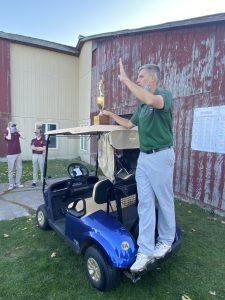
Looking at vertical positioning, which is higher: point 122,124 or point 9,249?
point 122,124

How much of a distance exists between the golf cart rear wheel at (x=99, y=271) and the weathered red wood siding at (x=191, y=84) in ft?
10.7

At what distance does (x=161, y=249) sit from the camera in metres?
2.55

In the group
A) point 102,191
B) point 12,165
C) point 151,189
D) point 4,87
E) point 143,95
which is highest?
point 4,87

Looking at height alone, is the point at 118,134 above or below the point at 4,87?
below

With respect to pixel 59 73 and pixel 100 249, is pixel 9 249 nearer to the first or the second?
pixel 100 249

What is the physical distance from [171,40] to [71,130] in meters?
4.33

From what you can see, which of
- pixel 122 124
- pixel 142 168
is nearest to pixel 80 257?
pixel 142 168

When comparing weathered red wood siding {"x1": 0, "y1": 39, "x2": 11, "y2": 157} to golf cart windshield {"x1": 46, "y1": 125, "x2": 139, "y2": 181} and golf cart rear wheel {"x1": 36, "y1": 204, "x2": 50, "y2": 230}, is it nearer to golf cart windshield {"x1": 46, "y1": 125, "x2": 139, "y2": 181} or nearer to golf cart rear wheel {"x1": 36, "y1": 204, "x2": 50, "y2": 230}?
golf cart rear wheel {"x1": 36, "y1": 204, "x2": 50, "y2": 230}

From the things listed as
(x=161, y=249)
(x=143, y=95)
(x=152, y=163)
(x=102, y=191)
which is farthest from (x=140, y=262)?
(x=143, y=95)

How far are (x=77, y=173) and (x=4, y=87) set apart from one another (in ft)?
31.9

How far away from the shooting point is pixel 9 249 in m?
3.54

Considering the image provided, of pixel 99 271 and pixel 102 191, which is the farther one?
pixel 102 191

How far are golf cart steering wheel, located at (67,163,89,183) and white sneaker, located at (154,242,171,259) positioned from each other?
1.57 metres

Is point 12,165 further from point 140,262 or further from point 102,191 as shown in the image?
point 140,262
